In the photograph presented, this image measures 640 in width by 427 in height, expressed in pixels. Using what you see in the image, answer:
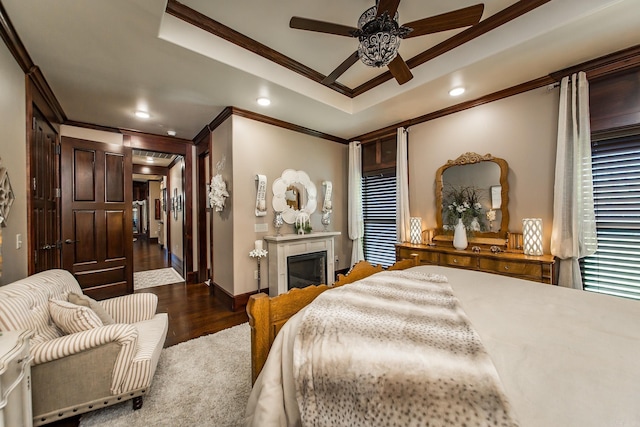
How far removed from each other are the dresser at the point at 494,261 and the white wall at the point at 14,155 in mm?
3367

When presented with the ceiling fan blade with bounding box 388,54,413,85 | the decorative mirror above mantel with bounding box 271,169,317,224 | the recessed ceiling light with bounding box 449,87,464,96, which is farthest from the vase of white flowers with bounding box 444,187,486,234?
the decorative mirror above mantel with bounding box 271,169,317,224

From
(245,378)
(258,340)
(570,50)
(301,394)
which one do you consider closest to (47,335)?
(245,378)

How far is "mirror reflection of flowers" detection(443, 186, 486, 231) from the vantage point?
10.7ft

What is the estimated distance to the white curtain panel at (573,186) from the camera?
7.92 feet

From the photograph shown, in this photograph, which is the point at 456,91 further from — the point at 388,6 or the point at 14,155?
the point at 14,155

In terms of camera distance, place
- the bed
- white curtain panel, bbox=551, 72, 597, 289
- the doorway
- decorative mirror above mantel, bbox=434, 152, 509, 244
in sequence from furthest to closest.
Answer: the doorway
decorative mirror above mantel, bbox=434, 152, 509, 244
white curtain panel, bbox=551, 72, 597, 289
the bed

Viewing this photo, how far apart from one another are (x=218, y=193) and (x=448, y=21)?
313 centimetres

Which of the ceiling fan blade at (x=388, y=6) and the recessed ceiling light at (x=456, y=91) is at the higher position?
the recessed ceiling light at (x=456, y=91)

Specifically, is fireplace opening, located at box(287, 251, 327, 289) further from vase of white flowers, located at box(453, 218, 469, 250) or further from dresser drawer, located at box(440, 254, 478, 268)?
vase of white flowers, located at box(453, 218, 469, 250)

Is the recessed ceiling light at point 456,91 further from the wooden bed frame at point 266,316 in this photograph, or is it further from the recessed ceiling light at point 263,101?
the wooden bed frame at point 266,316

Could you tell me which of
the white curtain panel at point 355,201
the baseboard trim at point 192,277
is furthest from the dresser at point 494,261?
the baseboard trim at point 192,277

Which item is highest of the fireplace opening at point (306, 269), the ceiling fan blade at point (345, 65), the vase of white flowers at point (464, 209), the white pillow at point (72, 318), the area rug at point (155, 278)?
the ceiling fan blade at point (345, 65)

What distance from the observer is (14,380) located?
1040mm

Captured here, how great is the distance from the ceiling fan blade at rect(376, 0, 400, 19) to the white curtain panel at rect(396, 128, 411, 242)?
243cm
